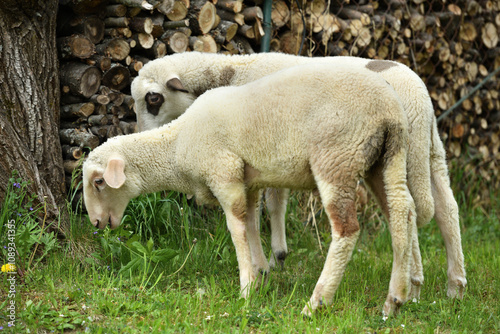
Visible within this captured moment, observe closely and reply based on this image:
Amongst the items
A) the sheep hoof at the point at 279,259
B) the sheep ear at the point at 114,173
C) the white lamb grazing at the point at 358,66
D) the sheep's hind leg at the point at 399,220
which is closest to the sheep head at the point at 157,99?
the white lamb grazing at the point at 358,66

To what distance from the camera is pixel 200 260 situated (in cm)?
414

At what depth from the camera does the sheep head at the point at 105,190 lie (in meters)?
3.58

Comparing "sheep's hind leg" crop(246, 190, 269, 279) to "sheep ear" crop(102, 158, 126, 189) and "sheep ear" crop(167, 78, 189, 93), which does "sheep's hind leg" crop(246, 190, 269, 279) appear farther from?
"sheep ear" crop(167, 78, 189, 93)

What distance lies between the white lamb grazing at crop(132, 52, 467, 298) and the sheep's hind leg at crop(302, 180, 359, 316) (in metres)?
0.46

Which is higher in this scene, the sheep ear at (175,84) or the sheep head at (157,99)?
the sheep ear at (175,84)

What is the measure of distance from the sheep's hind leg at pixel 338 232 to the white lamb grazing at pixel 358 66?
460 millimetres

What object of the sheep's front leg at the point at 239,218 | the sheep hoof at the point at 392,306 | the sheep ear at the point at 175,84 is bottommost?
the sheep hoof at the point at 392,306

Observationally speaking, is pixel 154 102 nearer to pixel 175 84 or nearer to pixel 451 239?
pixel 175 84

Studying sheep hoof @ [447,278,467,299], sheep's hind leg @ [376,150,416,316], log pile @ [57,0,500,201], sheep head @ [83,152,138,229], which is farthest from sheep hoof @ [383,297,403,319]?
log pile @ [57,0,500,201]

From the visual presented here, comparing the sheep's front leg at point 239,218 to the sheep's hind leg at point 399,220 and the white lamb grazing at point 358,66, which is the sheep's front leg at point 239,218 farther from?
the sheep's hind leg at point 399,220

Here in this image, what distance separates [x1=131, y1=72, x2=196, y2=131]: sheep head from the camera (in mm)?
4434

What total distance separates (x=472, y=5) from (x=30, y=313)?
5.82m

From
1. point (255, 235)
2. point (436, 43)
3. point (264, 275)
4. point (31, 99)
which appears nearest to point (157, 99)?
point (31, 99)

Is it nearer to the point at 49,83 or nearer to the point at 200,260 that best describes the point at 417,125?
the point at 200,260
